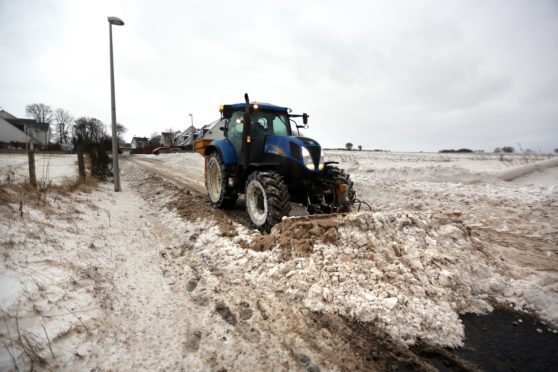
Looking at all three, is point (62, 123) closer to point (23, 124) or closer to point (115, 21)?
point (23, 124)

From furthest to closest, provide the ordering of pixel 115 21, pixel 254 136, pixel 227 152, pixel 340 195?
1. pixel 115 21
2. pixel 227 152
3. pixel 254 136
4. pixel 340 195

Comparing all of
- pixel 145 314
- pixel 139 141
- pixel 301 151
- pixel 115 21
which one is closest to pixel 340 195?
pixel 301 151

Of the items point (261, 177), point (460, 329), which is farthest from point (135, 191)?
point (460, 329)

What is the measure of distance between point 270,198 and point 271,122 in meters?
2.01

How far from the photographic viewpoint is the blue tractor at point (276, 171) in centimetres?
467

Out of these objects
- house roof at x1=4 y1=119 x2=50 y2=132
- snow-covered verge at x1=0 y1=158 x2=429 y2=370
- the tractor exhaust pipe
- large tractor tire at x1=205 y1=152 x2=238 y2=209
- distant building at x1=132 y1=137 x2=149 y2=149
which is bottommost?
snow-covered verge at x1=0 y1=158 x2=429 y2=370

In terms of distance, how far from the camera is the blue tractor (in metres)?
4.67

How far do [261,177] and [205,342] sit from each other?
9.21 feet

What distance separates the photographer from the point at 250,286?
10.5 feet

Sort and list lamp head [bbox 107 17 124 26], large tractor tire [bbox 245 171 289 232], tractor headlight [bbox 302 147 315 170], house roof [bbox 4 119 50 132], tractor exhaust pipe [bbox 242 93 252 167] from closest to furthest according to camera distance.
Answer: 1. large tractor tire [bbox 245 171 289 232]
2. tractor headlight [bbox 302 147 315 170]
3. tractor exhaust pipe [bbox 242 93 252 167]
4. lamp head [bbox 107 17 124 26]
5. house roof [bbox 4 119 50 132]

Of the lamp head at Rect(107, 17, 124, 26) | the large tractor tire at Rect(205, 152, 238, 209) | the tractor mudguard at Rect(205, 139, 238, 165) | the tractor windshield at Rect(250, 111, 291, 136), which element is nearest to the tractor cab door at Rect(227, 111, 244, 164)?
the tractor mudguard at Rect(205, 139, 238, 165)

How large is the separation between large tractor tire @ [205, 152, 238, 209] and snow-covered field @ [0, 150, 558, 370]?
1.34 metres

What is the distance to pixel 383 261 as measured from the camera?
324cm

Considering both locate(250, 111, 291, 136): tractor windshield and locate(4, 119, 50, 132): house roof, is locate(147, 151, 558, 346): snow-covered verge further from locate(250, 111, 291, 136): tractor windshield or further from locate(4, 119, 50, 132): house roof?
locate(4, 119, 50, 132): house roof
